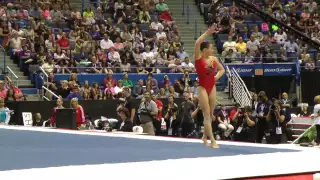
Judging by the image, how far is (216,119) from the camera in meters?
17.4

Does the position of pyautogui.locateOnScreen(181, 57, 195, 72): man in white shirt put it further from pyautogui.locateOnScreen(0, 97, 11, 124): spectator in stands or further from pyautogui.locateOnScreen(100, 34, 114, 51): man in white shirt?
pyautogui.locateOnScreen(0, 97, 11, 124): spectator in stands

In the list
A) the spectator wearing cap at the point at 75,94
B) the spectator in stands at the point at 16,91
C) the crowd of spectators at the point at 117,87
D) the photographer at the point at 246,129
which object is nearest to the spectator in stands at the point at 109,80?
the crowd of spectators at the point at 117,87

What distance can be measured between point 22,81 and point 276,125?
6762 mm

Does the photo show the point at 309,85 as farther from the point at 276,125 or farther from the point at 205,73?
the point at 205,73

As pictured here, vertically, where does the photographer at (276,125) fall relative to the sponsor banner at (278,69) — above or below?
below

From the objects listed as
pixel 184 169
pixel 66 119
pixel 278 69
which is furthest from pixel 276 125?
pixel 184 169

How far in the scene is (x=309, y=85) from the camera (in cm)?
2217

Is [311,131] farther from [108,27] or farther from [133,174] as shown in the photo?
[108,27]

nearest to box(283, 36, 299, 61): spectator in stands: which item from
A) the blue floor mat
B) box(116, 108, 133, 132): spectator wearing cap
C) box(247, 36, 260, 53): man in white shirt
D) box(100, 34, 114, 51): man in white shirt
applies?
box(247, 36, 260, 53): man in white shirt

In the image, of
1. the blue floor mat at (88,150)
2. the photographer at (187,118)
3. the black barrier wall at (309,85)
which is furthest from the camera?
the black barrier wall at (309,85)

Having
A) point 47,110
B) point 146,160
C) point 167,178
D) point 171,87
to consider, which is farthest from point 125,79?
point 167,178

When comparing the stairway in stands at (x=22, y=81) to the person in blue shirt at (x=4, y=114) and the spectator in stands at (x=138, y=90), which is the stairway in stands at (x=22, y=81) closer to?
the person in blue shirt at (x=4, y=114)

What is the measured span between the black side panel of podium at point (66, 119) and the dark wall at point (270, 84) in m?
7.71

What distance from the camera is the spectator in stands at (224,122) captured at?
17109 millimetres
